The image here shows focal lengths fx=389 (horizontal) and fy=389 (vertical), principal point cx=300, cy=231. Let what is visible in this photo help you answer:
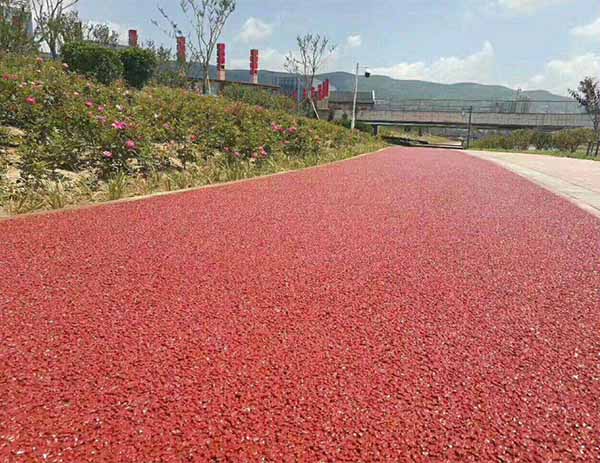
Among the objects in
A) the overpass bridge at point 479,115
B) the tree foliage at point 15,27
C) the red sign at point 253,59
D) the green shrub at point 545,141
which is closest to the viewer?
the tree foliage at point 15,27

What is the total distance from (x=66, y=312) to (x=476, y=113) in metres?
53.5

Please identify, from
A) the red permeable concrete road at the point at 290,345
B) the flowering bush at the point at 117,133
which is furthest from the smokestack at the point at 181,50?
the red permeable concrete road at the point at 290,345

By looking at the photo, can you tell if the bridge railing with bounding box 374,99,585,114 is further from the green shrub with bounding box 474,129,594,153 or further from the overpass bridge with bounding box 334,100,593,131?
the green shrub with bounding box 474,129,594,153

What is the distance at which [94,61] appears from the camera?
48.0 feet

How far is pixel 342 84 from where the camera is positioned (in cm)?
19512

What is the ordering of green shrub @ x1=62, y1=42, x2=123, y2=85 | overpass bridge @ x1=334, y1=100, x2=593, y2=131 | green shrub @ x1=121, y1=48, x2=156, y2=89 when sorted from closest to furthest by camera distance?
1. green shrub @ x1=62, y1=42, x2=123, y2=85
2. green shrub @ x1=121, y1=48, x2=156, y2=89
3. overpass bridge @ x1=334, y1=100, x2=593, y2=131

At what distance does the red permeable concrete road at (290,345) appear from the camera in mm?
1310

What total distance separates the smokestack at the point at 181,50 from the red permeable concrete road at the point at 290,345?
27.6m

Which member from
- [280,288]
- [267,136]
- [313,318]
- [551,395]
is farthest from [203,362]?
[267,136]

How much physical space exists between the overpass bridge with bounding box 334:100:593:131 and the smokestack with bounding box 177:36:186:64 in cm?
2821

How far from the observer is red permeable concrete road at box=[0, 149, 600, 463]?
4.30 feet

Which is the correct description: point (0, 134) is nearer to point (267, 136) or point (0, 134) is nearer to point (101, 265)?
point (101, 265)

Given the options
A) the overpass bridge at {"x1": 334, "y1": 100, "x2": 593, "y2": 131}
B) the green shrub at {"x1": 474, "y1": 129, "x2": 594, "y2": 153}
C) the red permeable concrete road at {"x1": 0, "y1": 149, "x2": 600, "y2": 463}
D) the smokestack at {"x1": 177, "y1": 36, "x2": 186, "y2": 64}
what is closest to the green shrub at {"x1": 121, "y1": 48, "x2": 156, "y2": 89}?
the smokestack at {"x1": 177, "y1": 36, "x2": 186, "y2": 64}

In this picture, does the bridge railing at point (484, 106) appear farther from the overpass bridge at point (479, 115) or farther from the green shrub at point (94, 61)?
the green shrub at point (94, 61)
